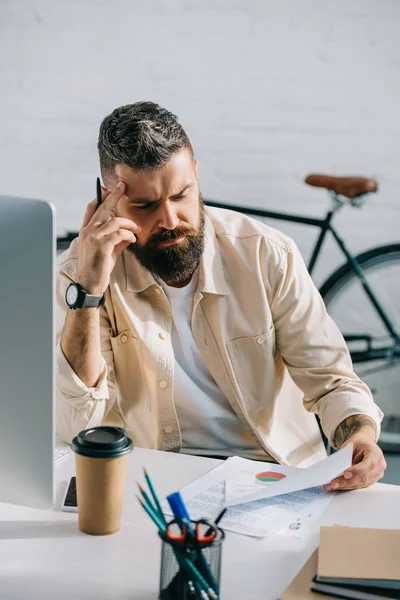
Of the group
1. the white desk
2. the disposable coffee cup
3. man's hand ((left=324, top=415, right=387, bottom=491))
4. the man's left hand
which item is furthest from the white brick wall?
the disposable coffee cup

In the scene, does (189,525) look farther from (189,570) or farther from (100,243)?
(100,243)

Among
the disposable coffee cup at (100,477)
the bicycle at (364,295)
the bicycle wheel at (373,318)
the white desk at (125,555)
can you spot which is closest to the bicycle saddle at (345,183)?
the bicycle at (364,295)

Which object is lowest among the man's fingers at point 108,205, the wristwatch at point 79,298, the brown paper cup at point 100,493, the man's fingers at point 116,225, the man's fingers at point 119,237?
the brown paper cup at point 100,493

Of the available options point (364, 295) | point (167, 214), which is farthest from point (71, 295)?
point (364, 295)

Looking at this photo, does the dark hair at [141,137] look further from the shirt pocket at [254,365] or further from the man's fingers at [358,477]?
the man's fingers at [358,477]

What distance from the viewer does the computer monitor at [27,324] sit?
896mm

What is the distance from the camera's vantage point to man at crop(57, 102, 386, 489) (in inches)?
63.3

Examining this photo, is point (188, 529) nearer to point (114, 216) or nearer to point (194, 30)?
point (114, 216)

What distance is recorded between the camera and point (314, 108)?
8.11ft

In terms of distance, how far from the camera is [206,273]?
1.67 meters

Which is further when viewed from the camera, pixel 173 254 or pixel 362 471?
pixel 173 254

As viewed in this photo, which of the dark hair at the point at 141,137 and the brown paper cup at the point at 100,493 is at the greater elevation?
the dark hair at the point at 141,137

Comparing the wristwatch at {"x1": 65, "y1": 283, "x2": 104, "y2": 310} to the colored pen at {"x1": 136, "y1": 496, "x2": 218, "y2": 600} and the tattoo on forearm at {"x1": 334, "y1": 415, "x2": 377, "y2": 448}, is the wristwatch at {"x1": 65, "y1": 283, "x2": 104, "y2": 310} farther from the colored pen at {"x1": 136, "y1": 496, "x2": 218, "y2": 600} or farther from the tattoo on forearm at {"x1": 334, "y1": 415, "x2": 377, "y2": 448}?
the colored pen at {"x1": 136, "y1": 496, "x2": 218, "y2": 600}

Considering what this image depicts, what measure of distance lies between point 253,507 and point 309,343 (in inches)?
22.3
